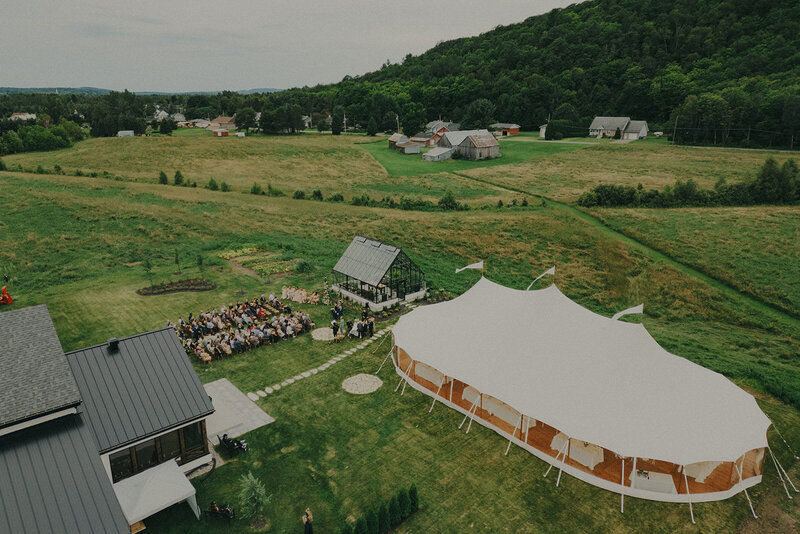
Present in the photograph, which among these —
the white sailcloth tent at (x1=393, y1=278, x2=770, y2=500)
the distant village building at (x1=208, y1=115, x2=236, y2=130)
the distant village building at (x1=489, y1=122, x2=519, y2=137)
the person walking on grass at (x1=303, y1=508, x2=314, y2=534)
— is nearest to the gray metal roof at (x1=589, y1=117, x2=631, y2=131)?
the distant village building at (x1=489, y1=122, x2=519, y2=137)

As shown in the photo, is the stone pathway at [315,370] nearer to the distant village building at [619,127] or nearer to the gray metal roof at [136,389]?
the gray metal roof at [136,389]

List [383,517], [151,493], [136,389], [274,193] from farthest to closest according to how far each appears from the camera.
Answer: [274,193] < [136,389] < [151,493] < [383,517]

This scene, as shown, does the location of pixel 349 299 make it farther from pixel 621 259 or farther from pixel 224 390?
pixel 621 259

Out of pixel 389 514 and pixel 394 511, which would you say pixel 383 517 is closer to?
pixel 389 514

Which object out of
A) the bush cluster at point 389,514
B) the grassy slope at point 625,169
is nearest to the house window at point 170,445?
the bush cluster at point 389,514

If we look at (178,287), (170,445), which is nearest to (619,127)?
(178,287)

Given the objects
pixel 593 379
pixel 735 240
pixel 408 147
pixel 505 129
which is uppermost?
pixel 505 129
